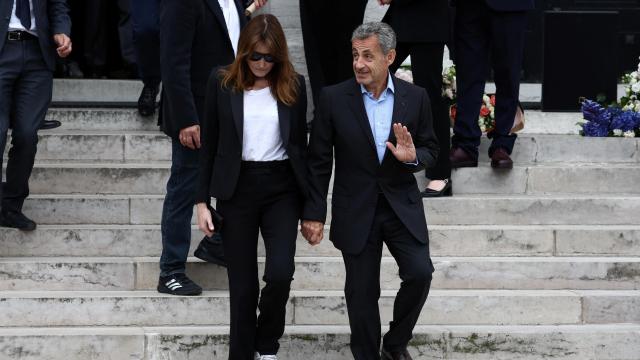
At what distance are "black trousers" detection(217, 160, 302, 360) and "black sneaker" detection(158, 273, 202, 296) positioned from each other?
839 millimetres

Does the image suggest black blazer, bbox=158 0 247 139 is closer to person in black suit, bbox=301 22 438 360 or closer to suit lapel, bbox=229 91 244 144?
suit lapel, bbox=229 91 244 144

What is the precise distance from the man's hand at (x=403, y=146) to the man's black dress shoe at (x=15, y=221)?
2.80m

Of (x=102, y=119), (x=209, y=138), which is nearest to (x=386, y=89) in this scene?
(x=209, y=138)

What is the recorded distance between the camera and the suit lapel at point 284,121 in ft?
24.5

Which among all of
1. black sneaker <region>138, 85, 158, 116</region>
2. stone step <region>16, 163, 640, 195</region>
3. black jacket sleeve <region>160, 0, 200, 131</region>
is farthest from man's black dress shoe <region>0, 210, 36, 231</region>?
black sneaker <region>138, 85, 158, 116</region>

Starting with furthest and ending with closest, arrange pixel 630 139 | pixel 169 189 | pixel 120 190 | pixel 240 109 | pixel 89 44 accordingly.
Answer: pixel 89 44 → pixel 630 139 → pixel 120 190 → pixel 169 189 → pixel 240 109

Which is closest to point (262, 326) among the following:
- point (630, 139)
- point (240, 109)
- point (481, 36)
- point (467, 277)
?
point (240, 109)

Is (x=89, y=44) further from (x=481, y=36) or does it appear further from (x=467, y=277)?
(x=467, y=277)

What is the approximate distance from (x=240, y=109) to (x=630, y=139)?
3.94 m

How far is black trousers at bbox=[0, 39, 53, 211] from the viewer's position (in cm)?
883

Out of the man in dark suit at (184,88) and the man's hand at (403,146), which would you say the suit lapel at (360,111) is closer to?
the man's hand at (403,146)

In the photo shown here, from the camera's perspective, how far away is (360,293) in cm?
753

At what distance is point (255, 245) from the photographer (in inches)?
299

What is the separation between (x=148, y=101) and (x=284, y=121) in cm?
346
